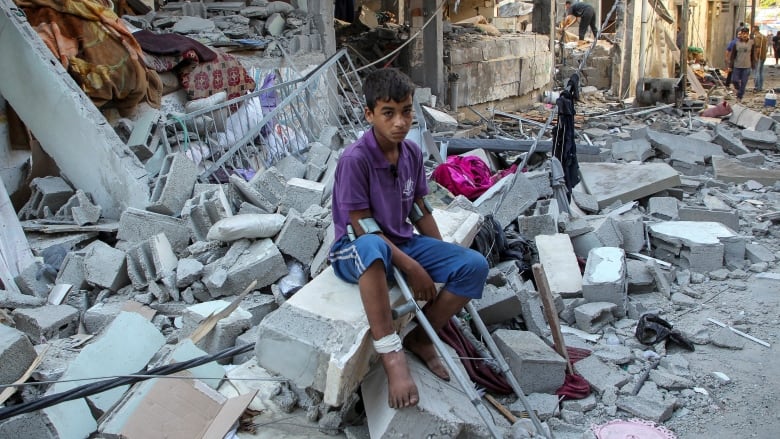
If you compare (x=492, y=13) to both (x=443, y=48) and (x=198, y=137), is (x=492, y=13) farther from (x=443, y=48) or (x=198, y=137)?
(x=198, y=137)

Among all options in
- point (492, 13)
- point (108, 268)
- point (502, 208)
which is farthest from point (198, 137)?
point (492, 13)

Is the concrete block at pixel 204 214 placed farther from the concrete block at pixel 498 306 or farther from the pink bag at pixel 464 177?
the pink bag at pixel 464 177

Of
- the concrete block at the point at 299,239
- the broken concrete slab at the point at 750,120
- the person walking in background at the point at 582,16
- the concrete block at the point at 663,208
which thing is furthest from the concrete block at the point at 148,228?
the person walking in background at the point at 582,16

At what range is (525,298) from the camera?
196 inches

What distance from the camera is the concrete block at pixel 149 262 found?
17.5ft

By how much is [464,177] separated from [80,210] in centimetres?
386

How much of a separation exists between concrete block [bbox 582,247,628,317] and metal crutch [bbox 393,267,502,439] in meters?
2.57

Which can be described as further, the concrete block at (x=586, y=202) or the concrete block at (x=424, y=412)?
the concrete block at (x=586, y=202)

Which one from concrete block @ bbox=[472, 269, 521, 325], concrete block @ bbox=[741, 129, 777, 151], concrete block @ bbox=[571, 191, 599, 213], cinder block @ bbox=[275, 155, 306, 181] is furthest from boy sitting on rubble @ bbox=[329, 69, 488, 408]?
concrete block @ bbox=[741, 129, 777, 151]

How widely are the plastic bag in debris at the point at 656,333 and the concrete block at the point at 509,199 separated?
213cm

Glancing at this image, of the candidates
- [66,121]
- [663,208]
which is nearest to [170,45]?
[66,121]

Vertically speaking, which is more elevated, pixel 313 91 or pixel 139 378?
pixel 313 91

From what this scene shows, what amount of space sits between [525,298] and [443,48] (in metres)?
11.0

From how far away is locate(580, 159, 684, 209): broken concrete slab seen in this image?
8.27 m
